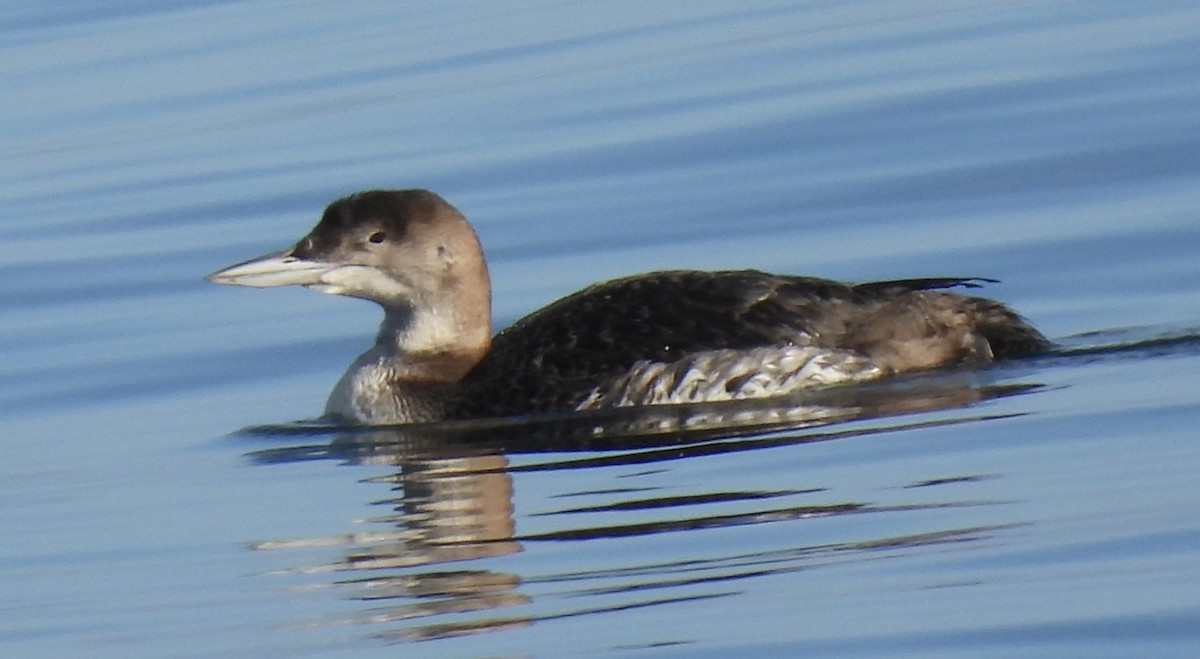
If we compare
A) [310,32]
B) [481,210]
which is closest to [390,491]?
[481,210]

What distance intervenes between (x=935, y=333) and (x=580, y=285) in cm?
253

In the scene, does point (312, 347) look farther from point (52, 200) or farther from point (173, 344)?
point (52, 200)

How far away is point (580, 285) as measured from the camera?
40.1 ft

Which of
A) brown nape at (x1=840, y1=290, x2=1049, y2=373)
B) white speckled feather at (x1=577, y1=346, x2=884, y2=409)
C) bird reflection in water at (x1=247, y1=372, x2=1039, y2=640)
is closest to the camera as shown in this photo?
bird reflection in water at (x1=247, y1=372, x2=1039, y2=640)

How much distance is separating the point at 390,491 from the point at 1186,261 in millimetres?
3903

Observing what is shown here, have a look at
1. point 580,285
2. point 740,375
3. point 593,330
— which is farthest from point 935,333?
point 580,285

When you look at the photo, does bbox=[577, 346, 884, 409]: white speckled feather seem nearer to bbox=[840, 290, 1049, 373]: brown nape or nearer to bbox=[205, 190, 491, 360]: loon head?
bbox=[840, 290, 1049, 373]: brown nape

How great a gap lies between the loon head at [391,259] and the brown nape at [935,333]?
1486mm

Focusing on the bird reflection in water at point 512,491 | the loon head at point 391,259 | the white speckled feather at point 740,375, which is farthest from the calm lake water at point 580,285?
the loon head at point 391,259

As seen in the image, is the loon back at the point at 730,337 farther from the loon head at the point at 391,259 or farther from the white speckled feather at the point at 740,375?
the loon head at the point at 391,259

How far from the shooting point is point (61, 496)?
9.05 m

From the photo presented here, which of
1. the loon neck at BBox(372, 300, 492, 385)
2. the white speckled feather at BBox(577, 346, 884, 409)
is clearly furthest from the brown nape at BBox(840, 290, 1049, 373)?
the loon neck at BBox(372, 300, 492, 385)

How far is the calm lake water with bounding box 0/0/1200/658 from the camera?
22.6 ft

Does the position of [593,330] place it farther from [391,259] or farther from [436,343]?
[391,259]
